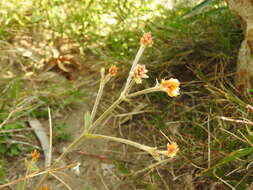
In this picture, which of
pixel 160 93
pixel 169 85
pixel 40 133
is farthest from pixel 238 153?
pixel 40 133

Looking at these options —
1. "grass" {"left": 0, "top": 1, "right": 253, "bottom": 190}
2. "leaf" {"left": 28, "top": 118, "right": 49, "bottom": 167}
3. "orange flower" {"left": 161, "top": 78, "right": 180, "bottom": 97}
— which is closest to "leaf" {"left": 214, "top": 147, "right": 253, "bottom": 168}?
"grass" {"left": 0, "top": 1, "right": 253, "bottom": 190}

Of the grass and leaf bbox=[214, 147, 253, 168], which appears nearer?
leaf bbox=[214, 147, 253, 168]

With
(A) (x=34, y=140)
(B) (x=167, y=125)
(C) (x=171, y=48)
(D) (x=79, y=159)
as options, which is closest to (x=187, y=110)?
(B) (x=167, y=125)

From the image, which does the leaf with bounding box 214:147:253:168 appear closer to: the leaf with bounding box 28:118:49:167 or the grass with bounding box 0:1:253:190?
the grass with bounding box 0:1:253:190

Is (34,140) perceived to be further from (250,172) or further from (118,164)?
(250,172)

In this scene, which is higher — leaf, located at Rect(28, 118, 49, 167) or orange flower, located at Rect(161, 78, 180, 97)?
orange flower, located at Rect(161, 78, 180, 97)

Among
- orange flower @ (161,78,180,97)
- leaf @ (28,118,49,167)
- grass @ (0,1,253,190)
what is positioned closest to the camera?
orange flower @ (161,78,180,97)

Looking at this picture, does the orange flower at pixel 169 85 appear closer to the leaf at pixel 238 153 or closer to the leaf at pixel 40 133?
the leaf at pixel 238 153

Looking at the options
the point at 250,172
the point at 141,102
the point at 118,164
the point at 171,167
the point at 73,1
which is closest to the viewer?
the point at 250,172
